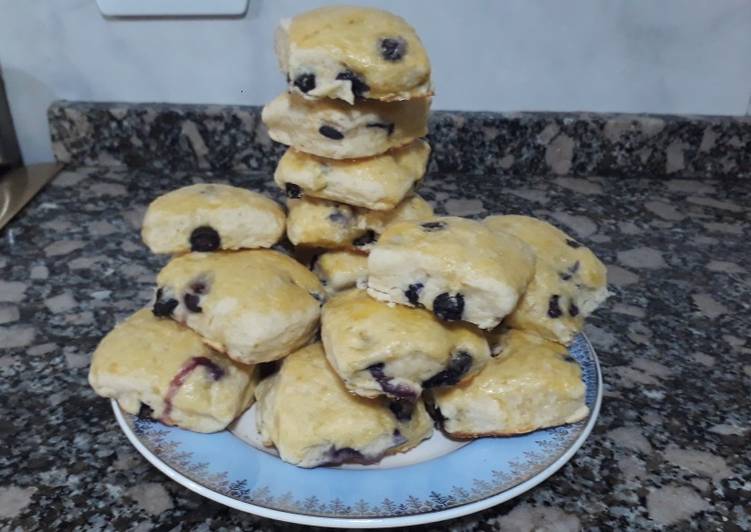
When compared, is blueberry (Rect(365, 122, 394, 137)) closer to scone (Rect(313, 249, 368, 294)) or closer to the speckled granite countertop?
scone (Rect(313, 249, 368, 294))

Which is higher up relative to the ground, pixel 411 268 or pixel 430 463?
pixel 411 268

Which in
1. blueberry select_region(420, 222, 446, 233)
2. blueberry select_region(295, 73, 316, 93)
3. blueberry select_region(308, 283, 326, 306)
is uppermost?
blueberry select_region(295, 73, 316, 93)

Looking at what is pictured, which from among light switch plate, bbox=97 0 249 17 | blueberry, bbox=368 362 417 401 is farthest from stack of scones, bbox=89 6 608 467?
light switch plate, bbox=97 0 249 17

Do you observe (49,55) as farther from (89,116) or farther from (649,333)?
(649,333)

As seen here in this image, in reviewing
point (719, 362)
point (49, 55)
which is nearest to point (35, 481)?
point (719, 362)

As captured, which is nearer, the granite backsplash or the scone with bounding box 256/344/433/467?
the scone with bounding box 256/344/433/467

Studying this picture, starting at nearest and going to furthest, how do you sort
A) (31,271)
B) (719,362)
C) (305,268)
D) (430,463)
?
(430,463), (305,268), (719,362), (31,271)

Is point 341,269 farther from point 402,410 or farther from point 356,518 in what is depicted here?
point 356,518

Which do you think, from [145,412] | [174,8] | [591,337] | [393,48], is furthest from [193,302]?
[174,8]
